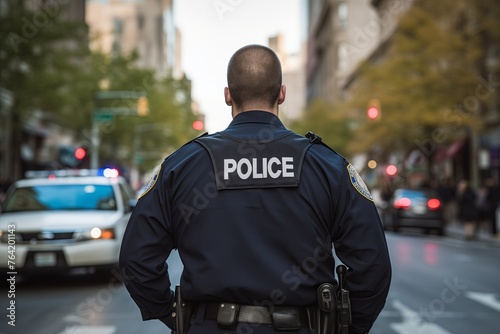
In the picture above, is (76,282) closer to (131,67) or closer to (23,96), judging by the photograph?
(23,96)

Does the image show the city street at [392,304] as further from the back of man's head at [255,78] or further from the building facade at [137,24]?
the building facade at [137,24]

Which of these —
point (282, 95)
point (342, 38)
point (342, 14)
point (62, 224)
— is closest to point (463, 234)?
point (62, 224)

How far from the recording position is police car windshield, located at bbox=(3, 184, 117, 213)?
12.8 meters

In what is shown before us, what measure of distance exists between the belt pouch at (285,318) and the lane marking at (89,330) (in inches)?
219

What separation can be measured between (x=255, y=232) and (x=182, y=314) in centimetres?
44

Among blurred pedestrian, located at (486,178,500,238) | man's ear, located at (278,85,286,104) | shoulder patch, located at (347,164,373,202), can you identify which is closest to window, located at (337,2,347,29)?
blurred pedestrian, located at (486,178,500,238)

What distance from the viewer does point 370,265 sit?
3.09m

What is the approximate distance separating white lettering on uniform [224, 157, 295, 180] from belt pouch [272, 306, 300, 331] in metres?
0.51

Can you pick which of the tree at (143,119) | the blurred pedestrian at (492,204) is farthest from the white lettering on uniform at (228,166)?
the tree at (143,119)

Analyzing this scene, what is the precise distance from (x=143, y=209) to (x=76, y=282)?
32.5 ft

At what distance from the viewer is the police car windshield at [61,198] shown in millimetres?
12766

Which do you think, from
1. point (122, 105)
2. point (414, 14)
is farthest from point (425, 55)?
point (122, 105)

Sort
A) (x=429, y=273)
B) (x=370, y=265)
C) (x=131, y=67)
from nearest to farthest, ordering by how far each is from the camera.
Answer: (x=370, y=265) → (x=429, y=273) → (x=131, y=67)

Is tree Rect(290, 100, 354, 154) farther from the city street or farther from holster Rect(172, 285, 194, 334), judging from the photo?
holster Rect(172, 285, 194, 334)
